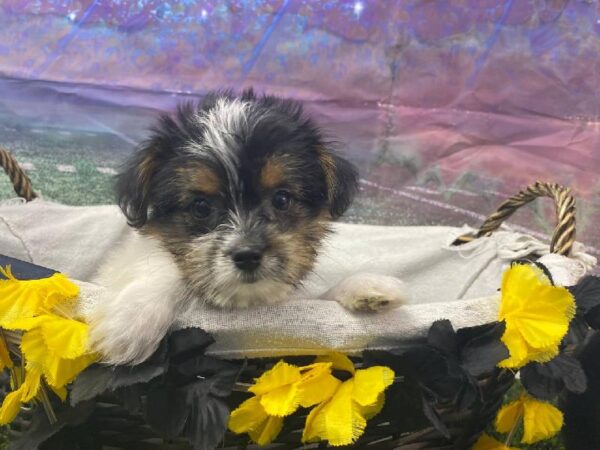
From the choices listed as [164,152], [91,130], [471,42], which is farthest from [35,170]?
[471,42]

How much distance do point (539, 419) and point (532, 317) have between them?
0.37 m

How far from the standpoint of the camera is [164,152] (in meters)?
2.06

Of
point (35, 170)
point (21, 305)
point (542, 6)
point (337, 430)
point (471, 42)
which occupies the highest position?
point (542, 6)

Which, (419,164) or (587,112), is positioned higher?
(587,112)

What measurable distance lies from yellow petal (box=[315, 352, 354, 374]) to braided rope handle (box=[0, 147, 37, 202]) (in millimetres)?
1856

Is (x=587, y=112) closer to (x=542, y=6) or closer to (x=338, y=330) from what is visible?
(x=542, y=6)

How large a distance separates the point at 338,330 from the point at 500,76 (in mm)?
2490

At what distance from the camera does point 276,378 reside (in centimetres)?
153

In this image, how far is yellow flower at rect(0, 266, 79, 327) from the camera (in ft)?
5.29

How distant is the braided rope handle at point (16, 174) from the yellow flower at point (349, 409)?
1.90 m

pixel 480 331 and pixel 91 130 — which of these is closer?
pixel 480 331

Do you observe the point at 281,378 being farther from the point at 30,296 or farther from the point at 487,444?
the point at 487,444

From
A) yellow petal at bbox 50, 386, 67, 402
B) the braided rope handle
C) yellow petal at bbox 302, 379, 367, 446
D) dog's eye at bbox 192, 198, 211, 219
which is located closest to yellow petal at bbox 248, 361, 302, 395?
yellow petal at bbox 302, 379, 367, 446

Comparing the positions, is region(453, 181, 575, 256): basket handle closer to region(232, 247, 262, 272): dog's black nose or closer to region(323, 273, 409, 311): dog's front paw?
region(323, 273, 409, 311): dog's front paw
